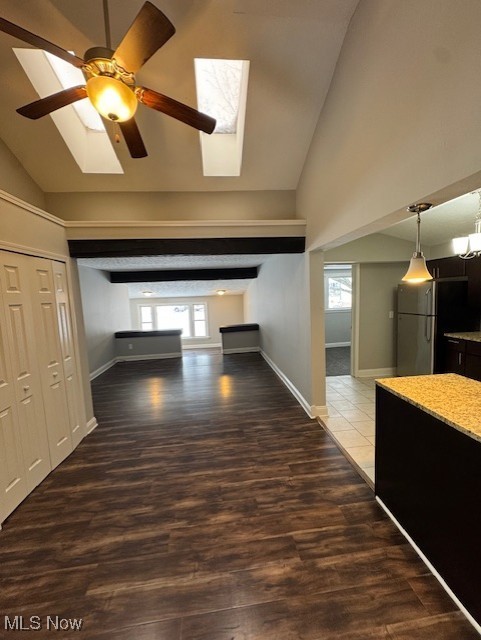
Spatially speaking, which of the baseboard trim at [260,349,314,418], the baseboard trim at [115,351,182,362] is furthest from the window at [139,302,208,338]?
the baseboard trim at [260,349,314,418]

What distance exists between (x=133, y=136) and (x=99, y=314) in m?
5.22

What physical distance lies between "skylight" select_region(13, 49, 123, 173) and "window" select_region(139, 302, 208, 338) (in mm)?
7491

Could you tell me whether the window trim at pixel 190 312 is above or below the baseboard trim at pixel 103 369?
above

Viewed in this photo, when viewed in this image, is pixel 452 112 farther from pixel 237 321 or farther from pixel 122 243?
pixel 237 321

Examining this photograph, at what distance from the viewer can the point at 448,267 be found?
4090 millimetres

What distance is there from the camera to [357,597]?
4.90 feet

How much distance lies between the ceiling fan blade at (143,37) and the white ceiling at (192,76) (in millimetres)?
969

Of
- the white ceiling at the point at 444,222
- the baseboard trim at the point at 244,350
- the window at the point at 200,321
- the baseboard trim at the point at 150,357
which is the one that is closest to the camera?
the white ceiling at the point at 444,222

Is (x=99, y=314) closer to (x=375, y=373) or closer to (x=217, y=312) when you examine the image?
(x=217, y=312)

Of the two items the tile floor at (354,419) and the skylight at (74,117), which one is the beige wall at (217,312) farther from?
the skylight at (74,117)

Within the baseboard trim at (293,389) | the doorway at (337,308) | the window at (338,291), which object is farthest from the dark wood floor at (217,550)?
the window at (338,291)

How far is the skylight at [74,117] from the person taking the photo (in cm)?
247

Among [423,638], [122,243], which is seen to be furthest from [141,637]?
[122,243]

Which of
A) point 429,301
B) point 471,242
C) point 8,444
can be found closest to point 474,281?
point 429,301
